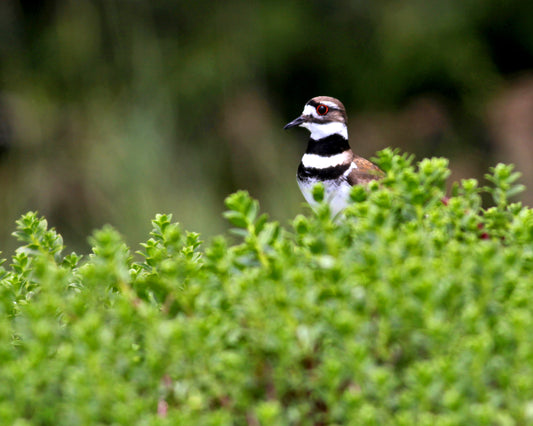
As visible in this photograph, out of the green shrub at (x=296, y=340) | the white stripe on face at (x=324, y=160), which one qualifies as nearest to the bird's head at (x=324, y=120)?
the white stripe on face at (x=324, y=160)

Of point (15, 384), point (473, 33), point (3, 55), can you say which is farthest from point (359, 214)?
point (473, 33)

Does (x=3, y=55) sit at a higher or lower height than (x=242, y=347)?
higher

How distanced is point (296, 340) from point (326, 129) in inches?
139

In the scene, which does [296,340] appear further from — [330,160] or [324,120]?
[324,120]

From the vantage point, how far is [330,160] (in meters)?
4.97

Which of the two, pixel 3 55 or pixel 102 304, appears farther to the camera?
pixel 3 55

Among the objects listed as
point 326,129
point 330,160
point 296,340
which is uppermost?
point 326,129

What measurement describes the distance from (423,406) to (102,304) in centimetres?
89

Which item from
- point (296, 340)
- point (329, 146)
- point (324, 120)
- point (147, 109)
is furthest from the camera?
point (147, 109)

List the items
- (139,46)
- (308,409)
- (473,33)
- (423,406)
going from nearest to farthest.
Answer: (423,406), (308,409), (139,46), (473,33)

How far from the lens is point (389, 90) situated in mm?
9773

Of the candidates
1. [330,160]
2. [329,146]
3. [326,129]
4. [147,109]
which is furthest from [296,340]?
[147,109]

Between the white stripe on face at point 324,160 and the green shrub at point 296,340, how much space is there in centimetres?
282

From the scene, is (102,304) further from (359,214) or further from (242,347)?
(359,214)
